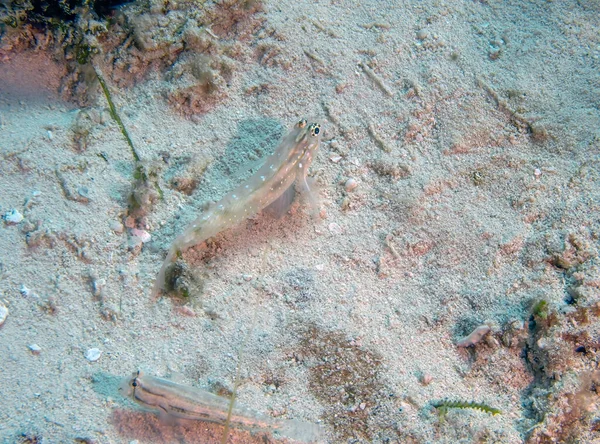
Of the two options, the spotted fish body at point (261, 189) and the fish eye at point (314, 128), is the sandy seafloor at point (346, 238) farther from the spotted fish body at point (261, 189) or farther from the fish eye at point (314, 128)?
the fish eye at point (314, 128)

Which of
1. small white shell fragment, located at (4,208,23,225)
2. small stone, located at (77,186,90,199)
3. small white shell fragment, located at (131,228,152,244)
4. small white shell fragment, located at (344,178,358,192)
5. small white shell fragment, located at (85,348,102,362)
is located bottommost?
small white shell fragment, located at (85,348,102,362)

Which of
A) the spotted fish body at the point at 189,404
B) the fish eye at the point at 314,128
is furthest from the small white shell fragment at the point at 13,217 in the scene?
the fish eye at the point at 314,128

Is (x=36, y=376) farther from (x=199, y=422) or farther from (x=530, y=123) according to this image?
(x=530, y=123)

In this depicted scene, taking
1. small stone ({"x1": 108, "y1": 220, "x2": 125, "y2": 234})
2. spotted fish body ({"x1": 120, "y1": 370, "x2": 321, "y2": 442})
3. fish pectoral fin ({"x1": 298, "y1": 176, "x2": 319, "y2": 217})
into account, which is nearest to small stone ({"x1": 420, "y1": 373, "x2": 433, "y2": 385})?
spotted fish body ({"x1": 120, "y1": 370, "x2": 321, "y2": 442})

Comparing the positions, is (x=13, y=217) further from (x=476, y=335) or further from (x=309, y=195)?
(x=476, y=335)

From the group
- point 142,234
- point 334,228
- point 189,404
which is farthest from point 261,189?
point 189,404

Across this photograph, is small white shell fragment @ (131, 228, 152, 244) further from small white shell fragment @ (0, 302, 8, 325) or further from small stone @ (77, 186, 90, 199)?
small white shell fragment @ (0, 302, 8, 325)
